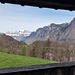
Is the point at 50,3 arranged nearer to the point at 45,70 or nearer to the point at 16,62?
the point at 45,70

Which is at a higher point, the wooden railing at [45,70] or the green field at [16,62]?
the wooden railing at [45,70]

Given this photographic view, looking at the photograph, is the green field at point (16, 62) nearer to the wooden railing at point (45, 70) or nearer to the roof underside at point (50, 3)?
the wooden railing at point (45, 70)

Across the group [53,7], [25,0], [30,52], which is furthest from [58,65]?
[30,52]

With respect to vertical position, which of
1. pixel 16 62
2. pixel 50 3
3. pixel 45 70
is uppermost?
pixel 50 3

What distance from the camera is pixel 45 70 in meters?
5.28

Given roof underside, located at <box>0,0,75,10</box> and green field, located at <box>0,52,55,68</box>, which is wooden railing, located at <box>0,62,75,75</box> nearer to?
roof underside, located at <box>0,0,75,10</box>

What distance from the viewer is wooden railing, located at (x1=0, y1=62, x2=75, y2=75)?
4.78 meters

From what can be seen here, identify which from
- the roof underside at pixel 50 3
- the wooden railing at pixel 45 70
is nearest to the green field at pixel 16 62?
the wooden railing at pixel 45 70

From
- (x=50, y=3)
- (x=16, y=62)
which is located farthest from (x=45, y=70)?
(x=16, y=62)

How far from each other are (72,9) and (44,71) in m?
1.68

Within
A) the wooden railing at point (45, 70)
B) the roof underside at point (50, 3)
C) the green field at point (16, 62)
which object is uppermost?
the roof underside at point (50, 3)

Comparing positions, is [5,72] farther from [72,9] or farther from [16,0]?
[72,9]

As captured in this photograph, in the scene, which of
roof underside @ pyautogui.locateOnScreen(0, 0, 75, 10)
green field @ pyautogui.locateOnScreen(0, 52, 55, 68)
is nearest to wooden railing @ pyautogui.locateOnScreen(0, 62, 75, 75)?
roof underside @ pyautogui.locateOnScreen(0, 0, 75, 10)

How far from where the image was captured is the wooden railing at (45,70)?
4.78 m
